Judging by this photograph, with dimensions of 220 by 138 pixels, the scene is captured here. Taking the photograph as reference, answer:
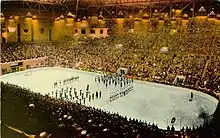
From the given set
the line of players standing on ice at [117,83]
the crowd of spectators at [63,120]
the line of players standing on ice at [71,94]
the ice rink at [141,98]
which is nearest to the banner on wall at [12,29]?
the ice rink at [141,98]

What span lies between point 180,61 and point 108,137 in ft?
3.70

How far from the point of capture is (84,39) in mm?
4004

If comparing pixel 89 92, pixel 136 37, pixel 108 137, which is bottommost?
pixel 108 137

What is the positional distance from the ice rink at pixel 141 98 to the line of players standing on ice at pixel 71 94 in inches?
1.1

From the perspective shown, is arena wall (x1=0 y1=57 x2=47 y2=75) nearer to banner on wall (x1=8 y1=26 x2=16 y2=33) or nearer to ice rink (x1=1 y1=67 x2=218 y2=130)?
ice rink (x1=1 y1=67 x2=218 y2=130)

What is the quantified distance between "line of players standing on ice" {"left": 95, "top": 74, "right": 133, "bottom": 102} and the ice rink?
38 mm

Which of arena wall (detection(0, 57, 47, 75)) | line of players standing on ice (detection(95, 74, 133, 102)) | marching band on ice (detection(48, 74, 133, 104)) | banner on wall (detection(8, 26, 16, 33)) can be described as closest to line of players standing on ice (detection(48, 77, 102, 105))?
marching band on ice (detection(48, 74, 133, 104))

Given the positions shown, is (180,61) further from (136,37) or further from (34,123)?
(34,123)

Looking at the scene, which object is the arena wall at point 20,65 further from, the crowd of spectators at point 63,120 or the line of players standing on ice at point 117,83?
the line of players standing on ice at point 117,83

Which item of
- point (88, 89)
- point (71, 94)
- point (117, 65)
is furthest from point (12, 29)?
point (117, 65)

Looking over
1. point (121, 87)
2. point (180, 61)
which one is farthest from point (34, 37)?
point (180, 61)

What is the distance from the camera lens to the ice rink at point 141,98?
3654 mm

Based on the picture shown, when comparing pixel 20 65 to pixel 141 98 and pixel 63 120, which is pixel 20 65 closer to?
pixel 63 120

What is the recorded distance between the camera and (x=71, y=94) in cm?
412
